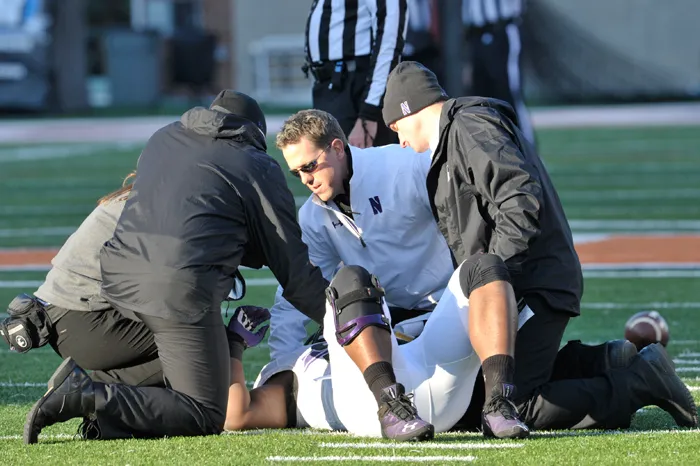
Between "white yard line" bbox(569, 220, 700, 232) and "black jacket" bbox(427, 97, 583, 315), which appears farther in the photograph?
"white yard line" bbox(569, 220, 700, 232)

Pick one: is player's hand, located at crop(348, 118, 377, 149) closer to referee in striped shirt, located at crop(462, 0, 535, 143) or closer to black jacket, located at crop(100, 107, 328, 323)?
black jacket, located at crop(100, 107, 328, 323)

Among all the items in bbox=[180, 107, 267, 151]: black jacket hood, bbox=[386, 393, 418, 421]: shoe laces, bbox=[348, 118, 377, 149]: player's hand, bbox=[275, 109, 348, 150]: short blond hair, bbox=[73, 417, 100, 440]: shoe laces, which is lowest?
bbox=[73, 417, 100, 440]: shoe laces

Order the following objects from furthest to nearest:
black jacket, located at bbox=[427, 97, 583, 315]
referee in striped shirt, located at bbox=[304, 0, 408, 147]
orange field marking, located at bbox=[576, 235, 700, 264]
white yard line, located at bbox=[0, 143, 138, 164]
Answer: white yard line, located at bbox=[0, 143, 138, 164] < orange field marking, located at bbox=[576, 235, 700, 264] < referee in striped shirt, located at bbox=[304, 0, 408, 147] < black jacket, located at bbox=[427, 97, 583, 315]

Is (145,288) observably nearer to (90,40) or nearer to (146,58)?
(146,58)

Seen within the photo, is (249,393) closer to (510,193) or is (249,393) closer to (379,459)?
(379,459)

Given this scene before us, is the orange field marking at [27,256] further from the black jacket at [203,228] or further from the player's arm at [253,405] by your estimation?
the black jacket at [203,228]

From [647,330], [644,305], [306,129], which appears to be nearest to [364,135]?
[644,305]

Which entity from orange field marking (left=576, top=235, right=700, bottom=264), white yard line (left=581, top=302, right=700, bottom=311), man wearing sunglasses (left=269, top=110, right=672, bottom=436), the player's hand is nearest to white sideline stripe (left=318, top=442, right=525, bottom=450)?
man wearing sunglasses (left=269, top=110, right=672, bottom=436)

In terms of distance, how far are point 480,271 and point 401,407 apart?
56 centimetres

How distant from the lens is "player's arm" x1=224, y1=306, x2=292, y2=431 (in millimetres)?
5297

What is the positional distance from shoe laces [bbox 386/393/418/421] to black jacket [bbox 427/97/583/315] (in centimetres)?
64

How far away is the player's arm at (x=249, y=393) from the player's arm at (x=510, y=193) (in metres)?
1.06

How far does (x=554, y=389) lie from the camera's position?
16.7ft

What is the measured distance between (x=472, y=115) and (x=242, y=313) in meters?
1.22
